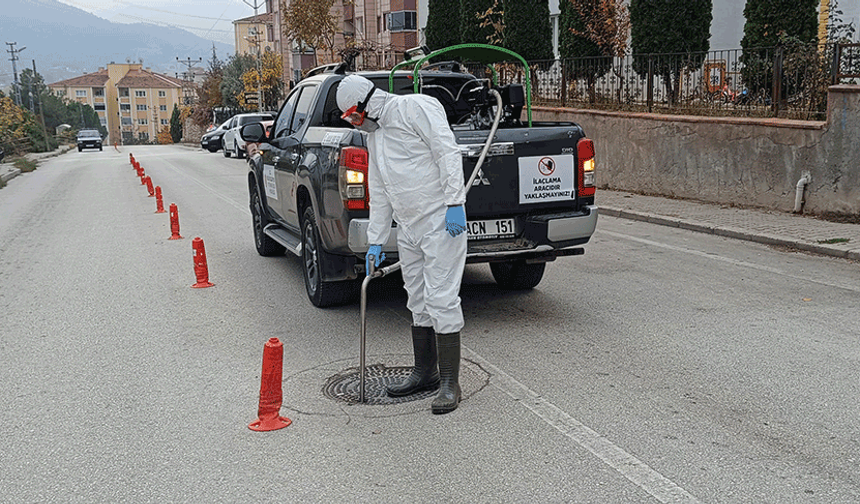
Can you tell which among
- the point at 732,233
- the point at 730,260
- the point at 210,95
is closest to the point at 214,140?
the point at 210,95

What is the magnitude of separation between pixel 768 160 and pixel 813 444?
8.96 meters

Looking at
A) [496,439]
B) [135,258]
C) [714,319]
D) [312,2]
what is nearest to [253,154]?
[135,258]

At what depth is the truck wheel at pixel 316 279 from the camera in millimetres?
7332

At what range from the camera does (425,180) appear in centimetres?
496

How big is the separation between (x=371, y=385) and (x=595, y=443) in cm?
163

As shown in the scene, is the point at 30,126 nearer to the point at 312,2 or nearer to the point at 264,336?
the point at 312,2

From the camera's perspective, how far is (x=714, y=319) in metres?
6.86

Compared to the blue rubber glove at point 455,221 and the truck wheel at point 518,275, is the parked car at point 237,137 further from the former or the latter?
the blue rubber glove at point 455,221

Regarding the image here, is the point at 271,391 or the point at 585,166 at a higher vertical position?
the point at 585,166

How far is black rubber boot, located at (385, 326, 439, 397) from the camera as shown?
17.4 ft

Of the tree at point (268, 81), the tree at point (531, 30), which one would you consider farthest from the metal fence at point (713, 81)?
the tree at point (268, 81)

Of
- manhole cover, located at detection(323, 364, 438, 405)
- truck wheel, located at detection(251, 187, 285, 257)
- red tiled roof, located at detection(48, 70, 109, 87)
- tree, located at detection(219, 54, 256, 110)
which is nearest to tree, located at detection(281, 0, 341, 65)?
tree, located at detection(219, 54, 256, 110)

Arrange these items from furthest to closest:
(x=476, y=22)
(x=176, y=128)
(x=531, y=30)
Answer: (x=176, y=128), (x=476, y=22), (x=531, y=30)

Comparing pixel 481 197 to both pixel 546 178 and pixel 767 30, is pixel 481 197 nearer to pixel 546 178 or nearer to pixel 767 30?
pixel 546 178
